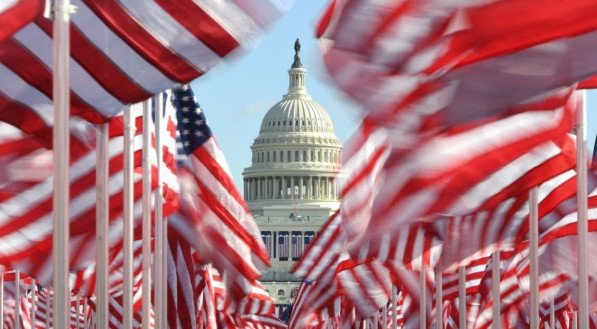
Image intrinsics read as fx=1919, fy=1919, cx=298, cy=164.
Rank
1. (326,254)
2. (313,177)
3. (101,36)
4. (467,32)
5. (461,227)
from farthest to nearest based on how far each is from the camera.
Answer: (313,177) < (326,254) < (461,227) < (101,36) < (467,32)

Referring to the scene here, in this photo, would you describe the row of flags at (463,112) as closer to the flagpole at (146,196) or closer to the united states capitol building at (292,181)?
the flagpole at (146,196)

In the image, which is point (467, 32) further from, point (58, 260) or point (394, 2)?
point (58, 260)

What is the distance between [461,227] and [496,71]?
8699 millimetres

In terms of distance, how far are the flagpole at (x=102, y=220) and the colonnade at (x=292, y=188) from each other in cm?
17469

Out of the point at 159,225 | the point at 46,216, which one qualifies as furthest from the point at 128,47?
the point at 159,225

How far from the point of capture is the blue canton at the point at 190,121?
25.8 metres

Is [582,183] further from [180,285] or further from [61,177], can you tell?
[180,285]

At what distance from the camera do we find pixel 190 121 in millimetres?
26078

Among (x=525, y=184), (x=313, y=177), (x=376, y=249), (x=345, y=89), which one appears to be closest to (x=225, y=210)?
(x=376, y=249)

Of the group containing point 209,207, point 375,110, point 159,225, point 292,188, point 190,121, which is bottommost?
point 375,110

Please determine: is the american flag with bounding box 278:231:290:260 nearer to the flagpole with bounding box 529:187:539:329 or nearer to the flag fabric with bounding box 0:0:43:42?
the flagpole with bounding box 529:187:539:329

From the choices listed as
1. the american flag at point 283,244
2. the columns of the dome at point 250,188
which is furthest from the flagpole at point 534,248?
the columns of the dome at point 250,188

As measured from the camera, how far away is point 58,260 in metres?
13.4

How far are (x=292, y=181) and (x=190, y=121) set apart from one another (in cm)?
16856
